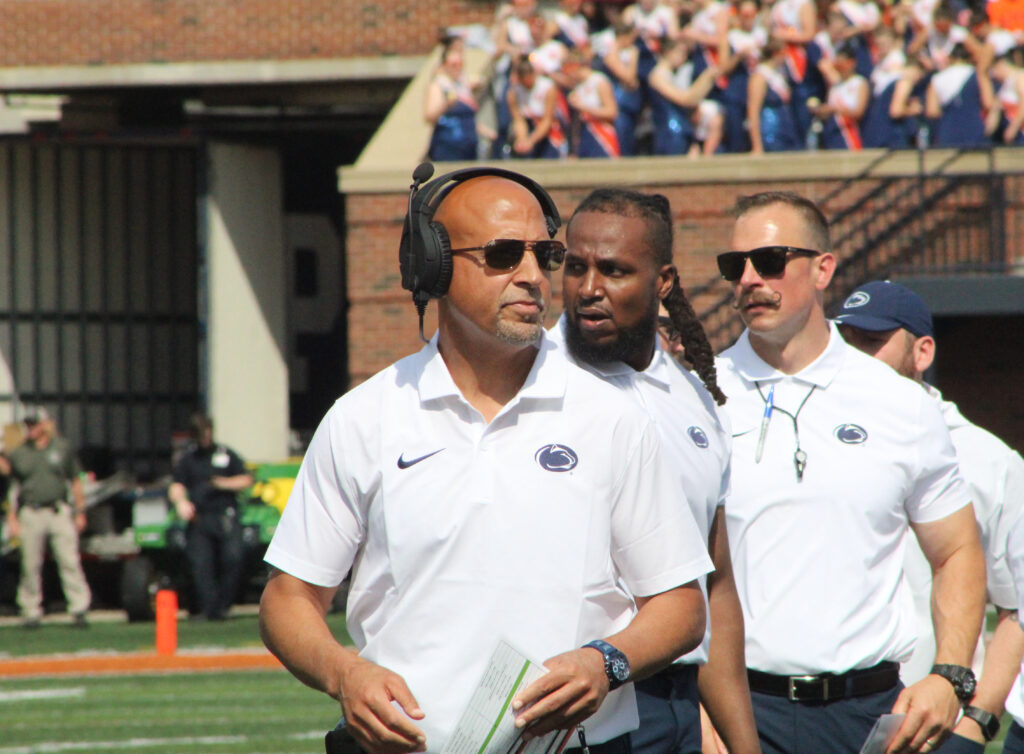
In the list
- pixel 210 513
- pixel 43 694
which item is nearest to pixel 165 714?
pixel 43 694

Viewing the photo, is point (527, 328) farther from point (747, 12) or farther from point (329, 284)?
point (329, 284)

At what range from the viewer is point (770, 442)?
Result: 4.54 meters

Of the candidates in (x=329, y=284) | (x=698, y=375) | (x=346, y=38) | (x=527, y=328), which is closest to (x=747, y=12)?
(x=346, y=38)

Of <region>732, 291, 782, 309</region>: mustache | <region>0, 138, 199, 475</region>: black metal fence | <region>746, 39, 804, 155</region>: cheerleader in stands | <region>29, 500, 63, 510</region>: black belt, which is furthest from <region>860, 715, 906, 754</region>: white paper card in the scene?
<region>0, 138, 199, 475</region>: black metal fence

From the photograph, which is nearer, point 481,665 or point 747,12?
point 481,665

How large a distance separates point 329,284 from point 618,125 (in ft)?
28.2

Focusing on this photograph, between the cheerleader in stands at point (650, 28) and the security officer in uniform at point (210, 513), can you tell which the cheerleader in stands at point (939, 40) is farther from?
the security officer in uniform at point (210, 513)

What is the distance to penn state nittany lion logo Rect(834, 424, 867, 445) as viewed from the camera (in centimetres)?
448

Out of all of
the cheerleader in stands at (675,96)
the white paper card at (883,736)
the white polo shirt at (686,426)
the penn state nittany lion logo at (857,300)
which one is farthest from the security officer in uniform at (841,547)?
the cheerleader in stands at (675,96)

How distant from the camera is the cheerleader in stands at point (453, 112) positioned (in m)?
17.9

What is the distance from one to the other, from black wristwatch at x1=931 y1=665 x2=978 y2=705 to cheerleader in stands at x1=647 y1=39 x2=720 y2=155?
12.7 metres

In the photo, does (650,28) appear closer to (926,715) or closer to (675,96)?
(675,96)

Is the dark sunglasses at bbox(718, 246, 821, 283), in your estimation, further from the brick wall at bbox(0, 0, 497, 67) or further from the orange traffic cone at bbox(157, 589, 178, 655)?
the brick wall at bbox(0, 0, 497, 67)

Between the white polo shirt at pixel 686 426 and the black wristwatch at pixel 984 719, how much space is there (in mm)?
1063
